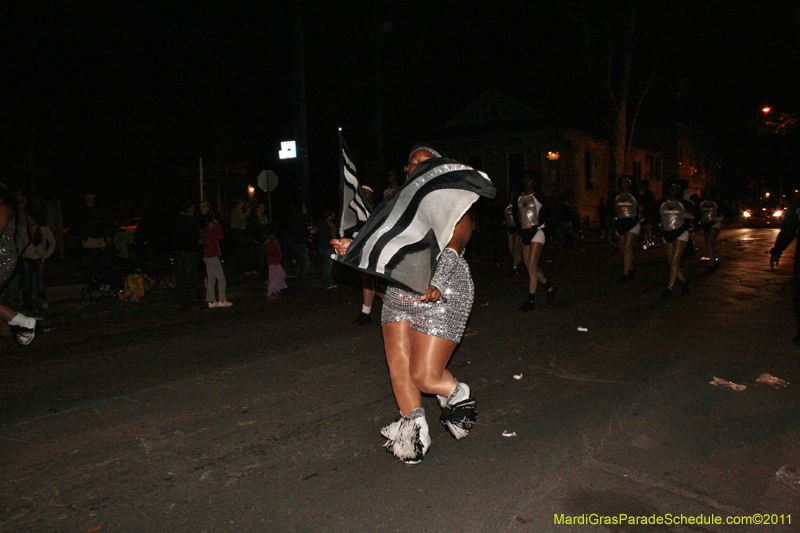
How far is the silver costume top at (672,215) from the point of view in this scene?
10.4 metres

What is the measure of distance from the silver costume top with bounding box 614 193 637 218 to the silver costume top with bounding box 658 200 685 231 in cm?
126

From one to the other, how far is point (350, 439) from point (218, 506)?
110cm

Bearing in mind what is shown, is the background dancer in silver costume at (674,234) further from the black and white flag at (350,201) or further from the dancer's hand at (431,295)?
the dancer's hand at (431,295)

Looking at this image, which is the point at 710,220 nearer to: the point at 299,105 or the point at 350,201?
the point at 299,105

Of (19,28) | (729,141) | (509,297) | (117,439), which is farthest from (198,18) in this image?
(729,141)

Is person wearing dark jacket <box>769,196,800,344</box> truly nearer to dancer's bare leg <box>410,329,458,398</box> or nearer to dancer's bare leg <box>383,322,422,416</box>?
dancer's bare leg <box>410,329,458,398</box>

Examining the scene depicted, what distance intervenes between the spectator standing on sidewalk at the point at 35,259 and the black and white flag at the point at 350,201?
7204 millimetres

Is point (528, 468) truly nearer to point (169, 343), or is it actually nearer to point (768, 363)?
point (768, 363)

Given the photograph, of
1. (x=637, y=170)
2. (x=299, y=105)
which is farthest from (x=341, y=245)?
(x=637, y=170)

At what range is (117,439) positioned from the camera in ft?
13.9

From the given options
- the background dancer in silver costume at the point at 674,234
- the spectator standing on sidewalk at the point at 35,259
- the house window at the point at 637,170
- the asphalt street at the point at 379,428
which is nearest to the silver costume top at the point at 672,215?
the background dancer in silver costume at the point at 674,234

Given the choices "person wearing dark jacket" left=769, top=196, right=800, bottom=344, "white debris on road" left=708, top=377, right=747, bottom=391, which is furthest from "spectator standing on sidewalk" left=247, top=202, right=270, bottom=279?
"white debris on road" left=708, top=377, right=747, bottom=391

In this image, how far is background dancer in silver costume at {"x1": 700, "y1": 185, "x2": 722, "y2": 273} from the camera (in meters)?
13.8

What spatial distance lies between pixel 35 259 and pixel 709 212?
551 inches
